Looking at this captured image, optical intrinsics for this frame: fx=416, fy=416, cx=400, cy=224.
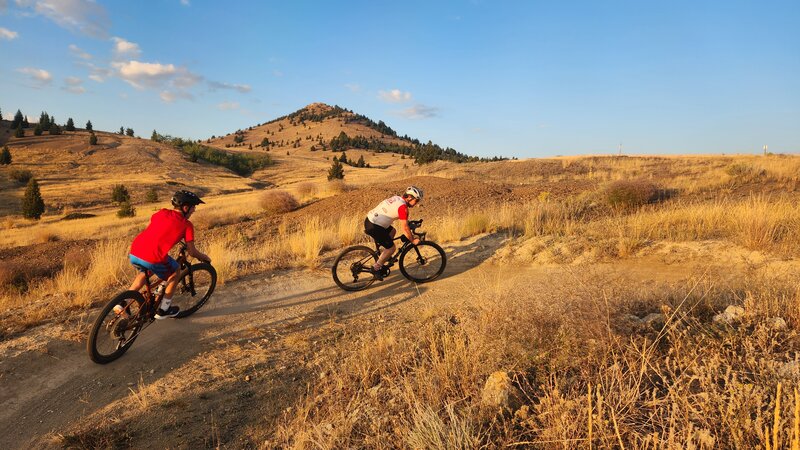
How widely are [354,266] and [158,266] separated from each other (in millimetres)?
3309

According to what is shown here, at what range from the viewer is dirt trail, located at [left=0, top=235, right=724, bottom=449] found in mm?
4160

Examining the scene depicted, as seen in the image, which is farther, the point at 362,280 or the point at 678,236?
the point at 678,236

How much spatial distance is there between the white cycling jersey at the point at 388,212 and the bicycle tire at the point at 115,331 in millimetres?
3865

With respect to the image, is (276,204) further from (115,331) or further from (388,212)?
(115,331)

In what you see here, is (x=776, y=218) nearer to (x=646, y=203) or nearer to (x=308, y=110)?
(x=646, y=203)

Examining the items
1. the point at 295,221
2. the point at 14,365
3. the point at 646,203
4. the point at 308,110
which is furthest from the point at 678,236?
the point at 308,110

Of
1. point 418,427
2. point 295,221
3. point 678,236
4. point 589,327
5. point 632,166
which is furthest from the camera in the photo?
point 632,166

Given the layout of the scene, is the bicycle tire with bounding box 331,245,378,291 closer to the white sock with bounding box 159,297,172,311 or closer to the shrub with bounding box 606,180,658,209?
the white sock with bounding box 159,297,172,311

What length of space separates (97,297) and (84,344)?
1.97 metres

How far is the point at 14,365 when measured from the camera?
5.00m

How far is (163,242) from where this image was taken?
5.51 meters

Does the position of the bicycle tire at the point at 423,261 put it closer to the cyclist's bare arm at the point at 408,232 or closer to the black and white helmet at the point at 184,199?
the cyclist's bare arm at the point at 408,232

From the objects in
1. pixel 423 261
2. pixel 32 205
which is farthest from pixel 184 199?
pixel 32 205

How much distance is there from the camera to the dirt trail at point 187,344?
4160 millimetres
